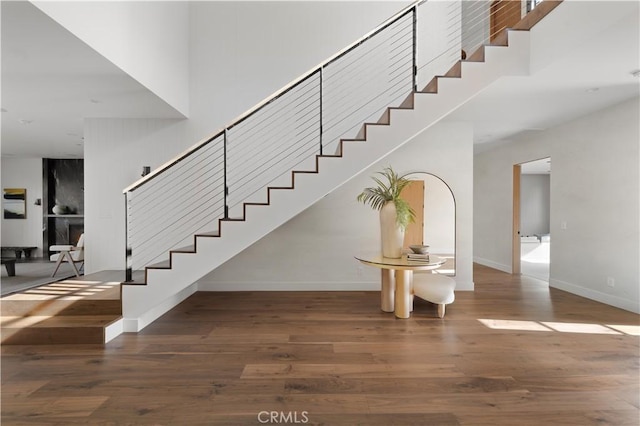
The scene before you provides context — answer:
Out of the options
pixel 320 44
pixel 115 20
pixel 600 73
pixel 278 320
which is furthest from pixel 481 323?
pixel 115 20

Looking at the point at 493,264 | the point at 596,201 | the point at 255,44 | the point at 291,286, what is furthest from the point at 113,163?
the point at 493,264

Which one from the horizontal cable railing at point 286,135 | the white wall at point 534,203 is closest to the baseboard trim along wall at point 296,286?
the horizontal cable railing at point 286,135

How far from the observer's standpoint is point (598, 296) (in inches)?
190

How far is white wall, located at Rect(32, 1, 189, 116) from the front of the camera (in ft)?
9.39

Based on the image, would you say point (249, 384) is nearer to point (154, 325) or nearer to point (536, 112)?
point (154, 325)

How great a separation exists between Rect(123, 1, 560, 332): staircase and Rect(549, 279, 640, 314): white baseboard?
3.30 meters

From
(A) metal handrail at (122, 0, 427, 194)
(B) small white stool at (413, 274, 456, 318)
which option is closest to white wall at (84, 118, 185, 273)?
(A) metal handrail at (122, 0, 427, 194)

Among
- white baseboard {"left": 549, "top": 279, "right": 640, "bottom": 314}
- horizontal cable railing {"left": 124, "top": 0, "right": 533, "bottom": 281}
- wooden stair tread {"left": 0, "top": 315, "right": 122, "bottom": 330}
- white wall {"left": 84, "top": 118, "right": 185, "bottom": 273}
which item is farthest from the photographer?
white wall {"left": 84, "top": 118, "right": 185, "bottom": 273}

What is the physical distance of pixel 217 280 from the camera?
17.9ft

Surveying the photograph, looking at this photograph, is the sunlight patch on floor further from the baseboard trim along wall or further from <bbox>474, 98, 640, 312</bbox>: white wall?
the baseboard trim along wall

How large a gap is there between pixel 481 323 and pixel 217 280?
3.83m

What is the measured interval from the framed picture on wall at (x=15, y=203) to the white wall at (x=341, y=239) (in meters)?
7.05

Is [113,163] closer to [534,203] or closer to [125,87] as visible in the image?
[125,87]

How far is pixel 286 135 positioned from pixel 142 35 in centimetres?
223
